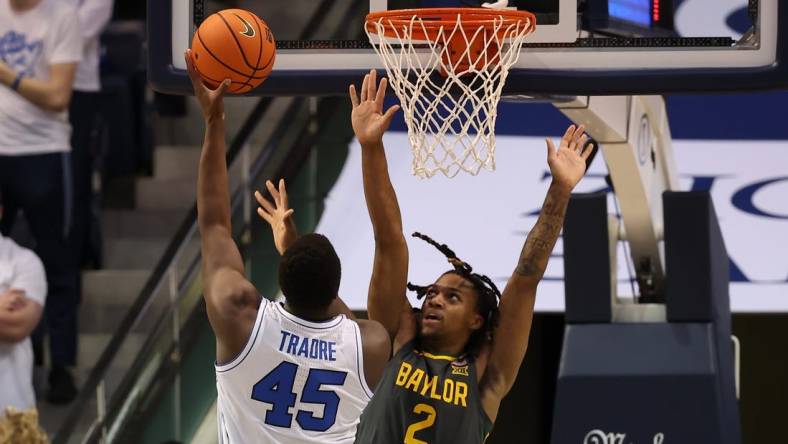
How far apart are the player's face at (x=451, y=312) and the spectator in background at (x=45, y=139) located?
12.5ft

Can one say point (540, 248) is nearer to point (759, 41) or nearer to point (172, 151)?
point (759, 41)

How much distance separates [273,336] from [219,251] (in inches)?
11.7

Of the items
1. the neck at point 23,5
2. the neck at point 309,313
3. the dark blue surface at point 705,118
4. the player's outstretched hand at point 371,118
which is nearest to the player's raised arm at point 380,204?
the player's outstretched hand at point 371,118

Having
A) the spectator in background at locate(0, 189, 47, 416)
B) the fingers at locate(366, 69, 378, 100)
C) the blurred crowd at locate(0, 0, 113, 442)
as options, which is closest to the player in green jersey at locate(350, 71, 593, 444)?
the fingers at locate(366, 69, 378, 100)

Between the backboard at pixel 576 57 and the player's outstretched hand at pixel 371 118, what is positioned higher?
the backboard at pixel 576 57

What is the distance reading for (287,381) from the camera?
4562mm

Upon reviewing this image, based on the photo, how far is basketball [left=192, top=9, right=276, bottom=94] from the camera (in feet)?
15.2

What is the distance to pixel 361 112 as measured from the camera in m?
4.77

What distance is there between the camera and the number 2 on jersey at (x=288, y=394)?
179 inches

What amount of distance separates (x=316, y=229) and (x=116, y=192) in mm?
1817

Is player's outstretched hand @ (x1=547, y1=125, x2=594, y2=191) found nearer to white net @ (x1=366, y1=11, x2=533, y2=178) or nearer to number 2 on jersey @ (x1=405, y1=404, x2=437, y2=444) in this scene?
white net @ (x1=366, y1=11, x2=533, y2=178)

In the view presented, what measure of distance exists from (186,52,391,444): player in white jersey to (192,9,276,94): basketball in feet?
0.31

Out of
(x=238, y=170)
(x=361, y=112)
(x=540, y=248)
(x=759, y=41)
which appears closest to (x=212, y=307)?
(x=361, y=112)

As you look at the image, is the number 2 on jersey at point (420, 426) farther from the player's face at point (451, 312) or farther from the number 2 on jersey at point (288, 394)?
the number 2 on jersey at point (288, 394)
